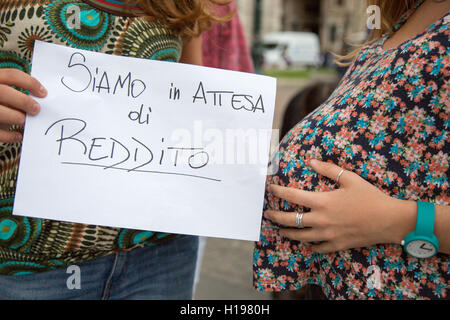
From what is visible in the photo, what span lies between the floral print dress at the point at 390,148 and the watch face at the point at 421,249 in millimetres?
23

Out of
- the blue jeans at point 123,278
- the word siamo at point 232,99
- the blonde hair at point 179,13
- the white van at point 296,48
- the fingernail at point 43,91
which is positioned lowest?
the blue jeans at point 123,278

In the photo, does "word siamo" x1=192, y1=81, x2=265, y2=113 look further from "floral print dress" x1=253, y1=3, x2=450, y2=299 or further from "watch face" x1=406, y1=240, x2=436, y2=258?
"watch face" x1=406, y1=240, x2=436, y2=258

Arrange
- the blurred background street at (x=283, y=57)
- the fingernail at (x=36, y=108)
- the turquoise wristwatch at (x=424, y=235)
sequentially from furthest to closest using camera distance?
the blurred background street at (x=283, y=57) < the fingernail at (x=36, y=108) < the turquoise wristwatch at (x=424, y=235)

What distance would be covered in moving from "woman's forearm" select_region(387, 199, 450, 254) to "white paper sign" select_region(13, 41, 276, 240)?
9.6 inches

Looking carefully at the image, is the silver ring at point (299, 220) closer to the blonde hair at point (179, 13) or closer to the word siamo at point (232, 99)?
the word siamo at point (232, 99)

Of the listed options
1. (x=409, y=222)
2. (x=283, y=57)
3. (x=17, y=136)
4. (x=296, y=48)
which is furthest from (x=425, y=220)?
(x=296, y=48)

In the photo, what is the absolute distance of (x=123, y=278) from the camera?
98cm

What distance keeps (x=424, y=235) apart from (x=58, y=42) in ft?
2.49

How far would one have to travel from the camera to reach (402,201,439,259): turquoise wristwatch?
0.66 m

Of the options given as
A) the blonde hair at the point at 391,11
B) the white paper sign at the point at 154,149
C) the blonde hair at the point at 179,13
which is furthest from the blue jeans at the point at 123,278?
the blonde hair at the point at 391,11

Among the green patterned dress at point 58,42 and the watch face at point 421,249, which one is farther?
the green patterned dress at point 58,42

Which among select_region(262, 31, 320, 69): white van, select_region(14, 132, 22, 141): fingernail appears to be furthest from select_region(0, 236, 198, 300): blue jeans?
select_region(262, 31, 320, 69): white van

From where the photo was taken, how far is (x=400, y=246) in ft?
2.32

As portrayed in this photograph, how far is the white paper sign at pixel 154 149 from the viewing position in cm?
80
